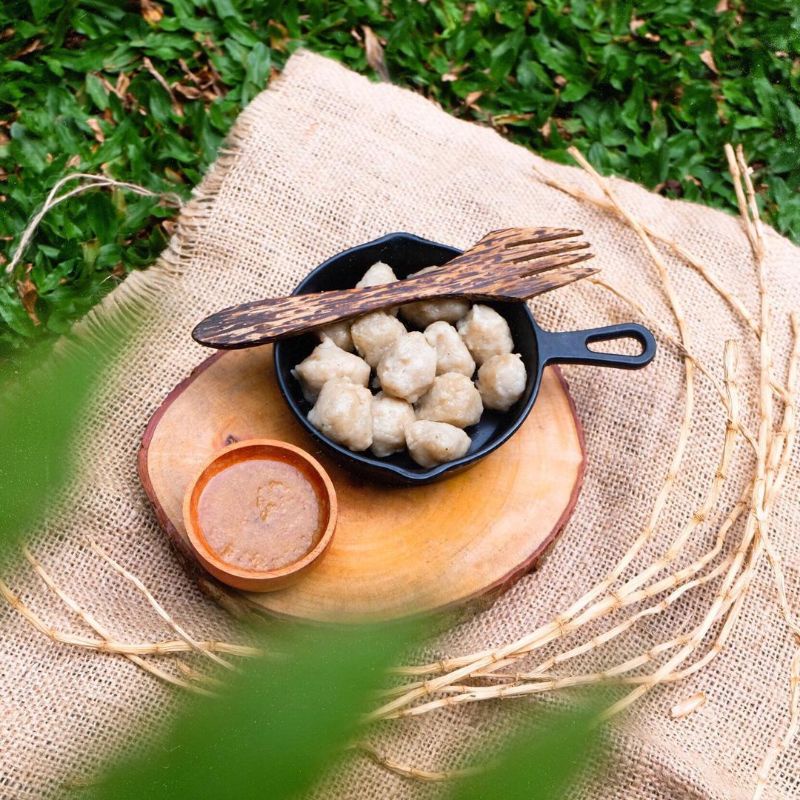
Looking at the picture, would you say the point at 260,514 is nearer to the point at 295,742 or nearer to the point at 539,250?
the point at 539,250

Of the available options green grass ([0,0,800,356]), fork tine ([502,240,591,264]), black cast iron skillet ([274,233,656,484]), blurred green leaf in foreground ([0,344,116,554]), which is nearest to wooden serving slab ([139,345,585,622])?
black cast iron skillet ([274,233,656,484])

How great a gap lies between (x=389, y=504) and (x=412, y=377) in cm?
25

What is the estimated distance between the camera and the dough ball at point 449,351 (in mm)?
1728

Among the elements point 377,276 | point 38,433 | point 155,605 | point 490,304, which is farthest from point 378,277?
point 38,433

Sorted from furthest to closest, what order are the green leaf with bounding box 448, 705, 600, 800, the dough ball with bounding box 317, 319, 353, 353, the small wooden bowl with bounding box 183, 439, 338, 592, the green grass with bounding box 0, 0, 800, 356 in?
the green grass with bounding box 0, 0, 800, 356
the dough ball with bounding box 317, 319, 353, 353
the small wooden bowl with bounding box 183, 439, 338, 592
the green leaf with bounding box 448, 705, 600, 800

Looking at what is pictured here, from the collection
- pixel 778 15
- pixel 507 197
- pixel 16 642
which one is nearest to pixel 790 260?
pixel 507 197

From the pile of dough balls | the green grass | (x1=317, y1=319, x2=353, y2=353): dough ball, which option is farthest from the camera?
the green grass

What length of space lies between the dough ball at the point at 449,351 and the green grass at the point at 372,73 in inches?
37.9

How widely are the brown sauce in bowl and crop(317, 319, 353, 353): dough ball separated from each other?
27cm

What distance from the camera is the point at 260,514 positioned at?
1587mm

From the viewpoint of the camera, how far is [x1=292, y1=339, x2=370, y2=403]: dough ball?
5.48 ft

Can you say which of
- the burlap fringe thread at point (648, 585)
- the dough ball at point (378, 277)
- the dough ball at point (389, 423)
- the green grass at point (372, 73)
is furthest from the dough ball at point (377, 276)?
the green grass at point (372, 73)

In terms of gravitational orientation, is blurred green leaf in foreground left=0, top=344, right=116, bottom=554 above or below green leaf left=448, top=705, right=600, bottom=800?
above

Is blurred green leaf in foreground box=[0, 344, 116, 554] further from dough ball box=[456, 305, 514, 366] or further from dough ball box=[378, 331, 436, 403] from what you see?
dough ball box=[456, 305, 514, 366]
